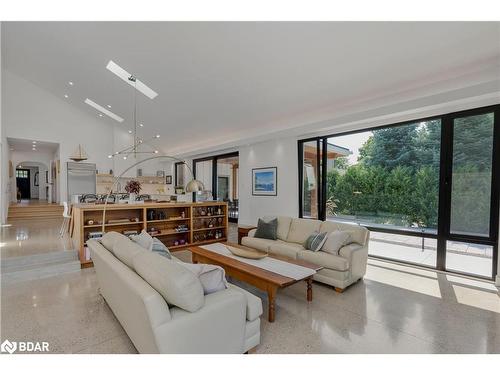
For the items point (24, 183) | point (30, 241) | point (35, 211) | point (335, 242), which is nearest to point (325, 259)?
point (335, 242)

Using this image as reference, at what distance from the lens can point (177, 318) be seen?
5.36ft

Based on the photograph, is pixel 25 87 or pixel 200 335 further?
pixel 25 87

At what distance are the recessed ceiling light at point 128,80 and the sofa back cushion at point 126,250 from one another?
4677 millimetres

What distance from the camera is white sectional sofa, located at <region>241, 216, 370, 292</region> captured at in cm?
335

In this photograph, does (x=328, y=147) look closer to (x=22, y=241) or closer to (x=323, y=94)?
(x=323, y=94)

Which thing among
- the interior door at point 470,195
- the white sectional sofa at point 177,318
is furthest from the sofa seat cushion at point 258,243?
the interior door at point 470,195

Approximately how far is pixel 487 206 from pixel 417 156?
124cm

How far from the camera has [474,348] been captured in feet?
7.09

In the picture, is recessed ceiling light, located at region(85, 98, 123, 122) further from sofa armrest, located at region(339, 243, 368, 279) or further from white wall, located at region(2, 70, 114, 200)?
sofa armrest, located at region(339, 243, 368, 279)

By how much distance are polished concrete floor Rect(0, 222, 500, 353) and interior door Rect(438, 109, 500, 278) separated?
1.37ft

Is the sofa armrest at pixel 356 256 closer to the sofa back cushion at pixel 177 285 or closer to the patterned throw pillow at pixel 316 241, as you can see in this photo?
the patterned throw pillow at pixel 316 241

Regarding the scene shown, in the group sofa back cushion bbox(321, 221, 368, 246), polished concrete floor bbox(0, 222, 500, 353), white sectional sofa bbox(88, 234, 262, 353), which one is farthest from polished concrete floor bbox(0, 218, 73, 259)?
sofa back cushion bbox(321, 221, 368, 246)

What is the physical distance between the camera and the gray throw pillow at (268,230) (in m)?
4.65
